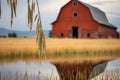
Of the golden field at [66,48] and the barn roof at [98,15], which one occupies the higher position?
the barn roof at [98,15]

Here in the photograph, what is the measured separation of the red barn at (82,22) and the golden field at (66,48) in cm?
6

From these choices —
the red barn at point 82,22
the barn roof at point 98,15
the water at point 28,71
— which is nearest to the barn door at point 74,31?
the red barn at point 82,22

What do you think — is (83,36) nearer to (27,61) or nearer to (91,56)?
(91,56)

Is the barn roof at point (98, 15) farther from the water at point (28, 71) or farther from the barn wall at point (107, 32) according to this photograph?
the water at point (28, 71)

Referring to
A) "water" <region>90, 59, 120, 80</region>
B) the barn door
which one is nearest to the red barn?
the barn door

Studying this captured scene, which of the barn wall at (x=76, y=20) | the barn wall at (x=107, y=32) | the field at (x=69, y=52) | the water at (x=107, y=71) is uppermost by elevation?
the barn wall at (x=76, y=20)

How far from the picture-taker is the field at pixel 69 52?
7.89ft

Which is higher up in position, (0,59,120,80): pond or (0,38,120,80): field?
(0,38,120,80): field

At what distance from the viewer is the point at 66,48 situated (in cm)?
246

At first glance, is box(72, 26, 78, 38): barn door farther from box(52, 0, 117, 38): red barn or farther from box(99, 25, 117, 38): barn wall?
box(99, 25, 117, 38): barn wall

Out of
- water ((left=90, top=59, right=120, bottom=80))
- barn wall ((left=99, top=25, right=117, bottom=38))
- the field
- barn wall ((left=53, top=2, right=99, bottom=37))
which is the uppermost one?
barn wall ((left=53, top=2, right=99, bottom=37))

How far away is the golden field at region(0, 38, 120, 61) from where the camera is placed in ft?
7.86

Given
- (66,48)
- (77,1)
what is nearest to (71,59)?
(66,48)

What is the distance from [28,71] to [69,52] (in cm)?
42
